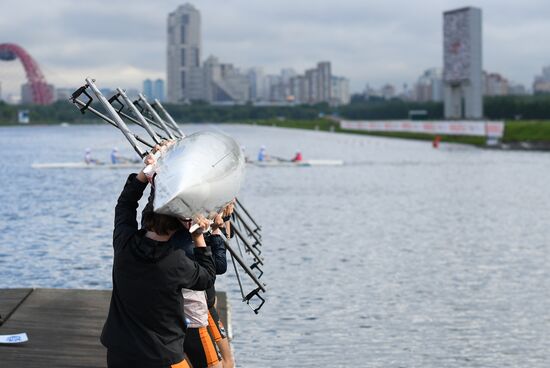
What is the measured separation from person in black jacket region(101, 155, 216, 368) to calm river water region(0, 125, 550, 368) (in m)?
9.21

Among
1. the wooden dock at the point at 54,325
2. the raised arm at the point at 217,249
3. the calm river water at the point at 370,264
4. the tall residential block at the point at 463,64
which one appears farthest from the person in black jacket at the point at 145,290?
the tall residential block at the point at 463,64

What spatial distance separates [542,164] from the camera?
7994 cm

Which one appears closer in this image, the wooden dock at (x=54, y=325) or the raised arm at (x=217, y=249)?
the raised arm at (x=217, y=249)

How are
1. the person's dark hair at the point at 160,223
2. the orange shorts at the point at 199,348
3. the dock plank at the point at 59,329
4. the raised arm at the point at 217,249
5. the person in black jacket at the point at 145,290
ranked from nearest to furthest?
the person's dark hair at the point at 160,223 < the person in black jacket at the point at 145,290 < the raised arm at the point at 217,249 < the orange shorts at the point at 199,348 < the dock plank at the point at 59,329

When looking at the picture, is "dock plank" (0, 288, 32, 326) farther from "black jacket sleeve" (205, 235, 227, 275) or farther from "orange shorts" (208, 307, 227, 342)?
"black jacket sleeve" (205, 235, 227, 275)

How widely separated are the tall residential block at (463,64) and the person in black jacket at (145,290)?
15889 cm

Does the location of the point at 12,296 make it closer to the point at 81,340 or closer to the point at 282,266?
the point at 81,340

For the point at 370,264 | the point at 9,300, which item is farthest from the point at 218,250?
the point at 370,264

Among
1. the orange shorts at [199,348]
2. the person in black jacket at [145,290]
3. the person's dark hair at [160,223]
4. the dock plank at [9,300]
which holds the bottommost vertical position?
the dock plank at [9,300]

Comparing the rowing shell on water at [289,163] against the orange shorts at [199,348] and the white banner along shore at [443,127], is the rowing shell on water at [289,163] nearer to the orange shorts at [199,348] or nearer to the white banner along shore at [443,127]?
the white banner along shore at [443,127]

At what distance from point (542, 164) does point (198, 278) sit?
7641 cm

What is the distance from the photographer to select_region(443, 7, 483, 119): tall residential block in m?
163

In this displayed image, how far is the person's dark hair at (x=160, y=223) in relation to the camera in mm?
6559

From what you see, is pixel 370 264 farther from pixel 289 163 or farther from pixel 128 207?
pixel 289 163
